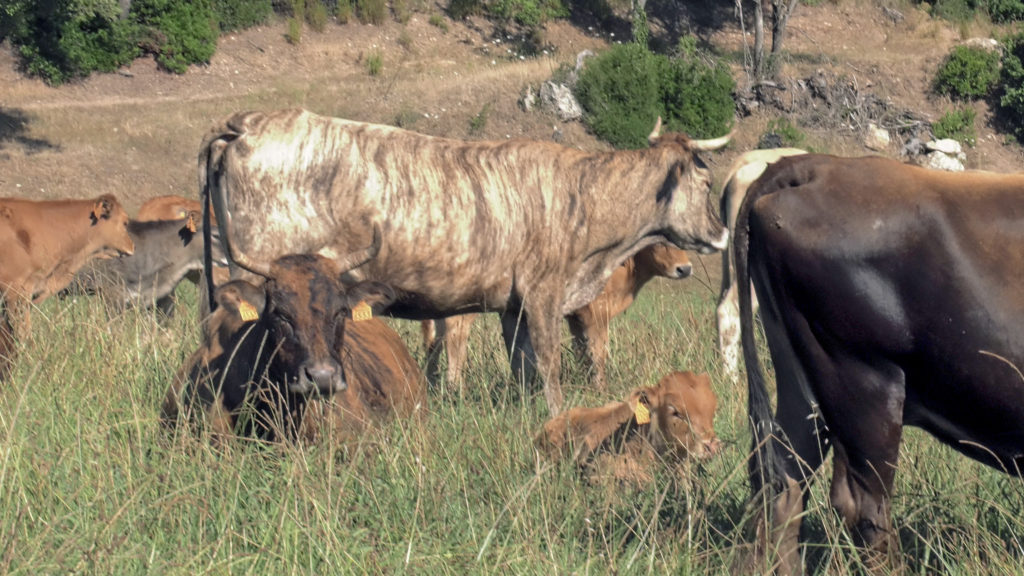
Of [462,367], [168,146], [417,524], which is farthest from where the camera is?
[168,146]

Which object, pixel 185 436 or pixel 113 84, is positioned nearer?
pixel 185 436

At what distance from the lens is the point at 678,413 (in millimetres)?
6992

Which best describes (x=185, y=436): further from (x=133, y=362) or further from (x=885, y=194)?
(x=885, y=194)

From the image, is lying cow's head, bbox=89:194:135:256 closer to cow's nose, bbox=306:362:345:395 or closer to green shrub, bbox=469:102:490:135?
cow's nose, bbox=306:362:345:395

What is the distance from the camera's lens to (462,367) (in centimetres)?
958

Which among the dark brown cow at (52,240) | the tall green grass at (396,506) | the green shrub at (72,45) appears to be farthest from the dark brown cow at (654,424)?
the green shrub at (72,45)

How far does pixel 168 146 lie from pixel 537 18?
16.7 metres

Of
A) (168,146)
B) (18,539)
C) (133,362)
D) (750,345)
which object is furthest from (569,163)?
(168,146)

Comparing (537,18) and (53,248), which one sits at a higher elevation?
(53,248)

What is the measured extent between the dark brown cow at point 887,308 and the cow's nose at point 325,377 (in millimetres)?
2217

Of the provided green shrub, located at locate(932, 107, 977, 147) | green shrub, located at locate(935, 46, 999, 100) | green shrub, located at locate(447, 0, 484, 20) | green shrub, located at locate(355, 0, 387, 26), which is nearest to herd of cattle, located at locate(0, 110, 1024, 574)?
green shrub, located at locate(932, 107, 977, 147)

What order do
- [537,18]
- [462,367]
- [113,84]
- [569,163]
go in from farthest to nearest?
[537,18] < [113,84] < [462,367] < [569,163]

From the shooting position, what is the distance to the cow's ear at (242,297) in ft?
22.7

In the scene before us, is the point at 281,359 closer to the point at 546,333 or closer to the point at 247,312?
the point at 247,312
